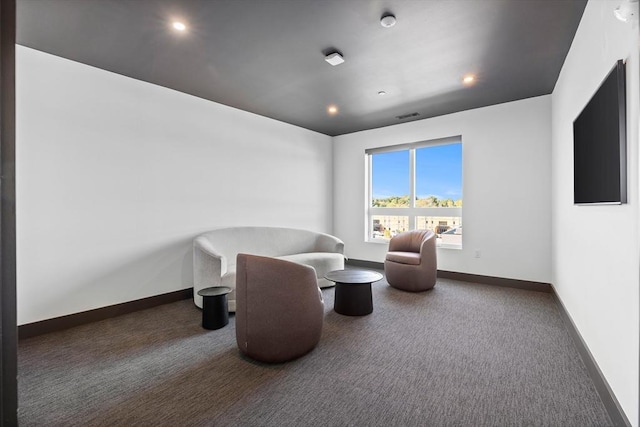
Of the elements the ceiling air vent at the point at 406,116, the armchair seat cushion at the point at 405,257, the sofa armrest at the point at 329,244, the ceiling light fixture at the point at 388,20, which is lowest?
the armchair seat cushion at the point at 405,257

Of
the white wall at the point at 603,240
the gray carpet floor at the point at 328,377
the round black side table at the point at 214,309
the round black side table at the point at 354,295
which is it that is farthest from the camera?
the round black side table at the point at 354,295

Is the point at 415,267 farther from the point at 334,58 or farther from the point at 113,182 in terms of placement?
the point at 113,182

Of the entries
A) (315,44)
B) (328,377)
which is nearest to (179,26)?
(315,44)

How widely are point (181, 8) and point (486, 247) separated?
16.2 ft

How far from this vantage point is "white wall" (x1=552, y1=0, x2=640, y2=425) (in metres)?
1.50

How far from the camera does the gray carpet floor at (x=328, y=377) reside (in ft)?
5.67

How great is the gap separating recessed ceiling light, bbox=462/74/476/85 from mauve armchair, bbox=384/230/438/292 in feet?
7.00

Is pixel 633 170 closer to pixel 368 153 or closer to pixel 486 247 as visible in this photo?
pixel 486 247

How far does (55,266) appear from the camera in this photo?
9.83 feet

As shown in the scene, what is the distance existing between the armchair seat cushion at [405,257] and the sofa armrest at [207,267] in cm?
247

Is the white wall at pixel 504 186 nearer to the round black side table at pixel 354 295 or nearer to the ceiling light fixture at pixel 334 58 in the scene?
the round black side table at pixel 354 295

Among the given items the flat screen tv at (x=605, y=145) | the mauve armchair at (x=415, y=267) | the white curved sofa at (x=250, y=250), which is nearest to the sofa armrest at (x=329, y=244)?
the white curved sofa at (x=250, y=250)

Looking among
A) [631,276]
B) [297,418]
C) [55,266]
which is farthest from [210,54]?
[631,276]

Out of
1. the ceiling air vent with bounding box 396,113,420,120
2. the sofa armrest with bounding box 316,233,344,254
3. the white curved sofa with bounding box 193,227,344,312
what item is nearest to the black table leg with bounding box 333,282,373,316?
the white curved sofa with bounding box 193,227,344,312
